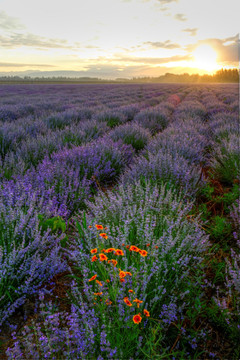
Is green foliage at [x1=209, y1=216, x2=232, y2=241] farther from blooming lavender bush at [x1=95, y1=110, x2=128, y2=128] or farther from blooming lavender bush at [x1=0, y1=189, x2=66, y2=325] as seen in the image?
blooming lavender bush at [x1=95, y1=110, x2=128, y2=128]

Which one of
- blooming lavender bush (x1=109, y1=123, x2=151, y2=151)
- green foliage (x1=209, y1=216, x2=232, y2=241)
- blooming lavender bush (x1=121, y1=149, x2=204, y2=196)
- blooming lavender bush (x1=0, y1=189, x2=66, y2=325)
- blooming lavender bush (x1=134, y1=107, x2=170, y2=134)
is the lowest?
green foliage (x1=209, y1=216, x2=232, y2=241)

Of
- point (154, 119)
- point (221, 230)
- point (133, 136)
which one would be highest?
point (154, 119)

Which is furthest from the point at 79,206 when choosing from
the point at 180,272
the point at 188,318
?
the point at 188,318

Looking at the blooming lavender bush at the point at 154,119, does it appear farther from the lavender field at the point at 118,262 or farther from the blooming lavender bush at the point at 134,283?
the blooming lavender bush at the point at 134,283

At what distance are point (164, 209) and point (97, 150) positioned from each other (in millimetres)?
1972

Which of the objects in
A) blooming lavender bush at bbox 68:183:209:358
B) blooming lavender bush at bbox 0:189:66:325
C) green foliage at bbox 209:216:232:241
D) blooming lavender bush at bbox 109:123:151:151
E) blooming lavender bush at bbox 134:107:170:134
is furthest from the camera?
blooming lavender bush at bbox 134:107:170:134

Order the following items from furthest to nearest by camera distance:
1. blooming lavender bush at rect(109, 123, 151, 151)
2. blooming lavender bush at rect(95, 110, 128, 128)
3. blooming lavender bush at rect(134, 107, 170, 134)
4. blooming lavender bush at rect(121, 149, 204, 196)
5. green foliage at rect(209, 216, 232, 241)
Answer: blooming lavender bush at rect(95, 110, 128, 128) → blooming lavender bush at rect(134, 107, 170, 134) → blooming lavender bush at rect(109, 123, 151, 151) → blooming lavender bush at rect(121, 149, 204, 196) → green foliage at rect(209, 216, 232, 241)

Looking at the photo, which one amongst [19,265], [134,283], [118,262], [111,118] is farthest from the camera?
[111,118]

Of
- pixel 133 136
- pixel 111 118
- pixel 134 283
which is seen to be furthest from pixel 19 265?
pixel 111 118

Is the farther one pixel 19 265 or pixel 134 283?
pixel 19 265

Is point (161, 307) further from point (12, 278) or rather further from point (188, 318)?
point (12, 278)

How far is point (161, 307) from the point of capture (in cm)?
147

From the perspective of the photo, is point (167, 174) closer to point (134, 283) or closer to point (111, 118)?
point (134, 283)

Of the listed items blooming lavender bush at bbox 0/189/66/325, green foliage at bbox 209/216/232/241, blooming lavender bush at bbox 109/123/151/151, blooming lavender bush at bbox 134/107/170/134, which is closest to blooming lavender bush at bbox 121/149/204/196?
green foliage at bbox 209/216/232/241
